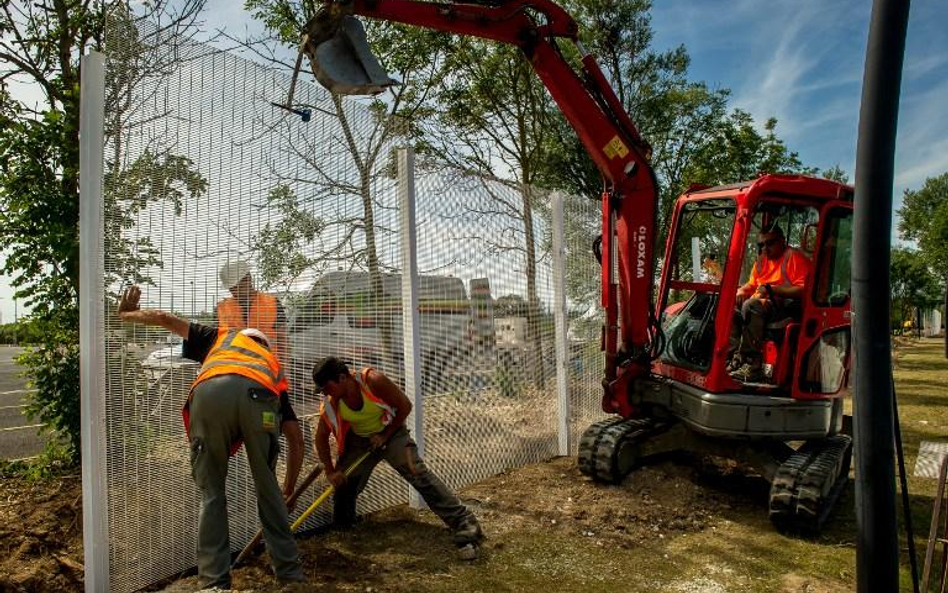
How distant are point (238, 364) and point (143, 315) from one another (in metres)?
0.57

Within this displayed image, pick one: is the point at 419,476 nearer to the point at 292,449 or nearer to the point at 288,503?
the point at 288,503

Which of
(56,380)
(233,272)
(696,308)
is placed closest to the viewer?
(233,272)

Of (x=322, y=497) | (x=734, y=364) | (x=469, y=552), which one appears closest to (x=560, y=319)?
(x=734, y=364)

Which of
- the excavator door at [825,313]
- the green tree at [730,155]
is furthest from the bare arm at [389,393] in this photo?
the green tree at [730,155]

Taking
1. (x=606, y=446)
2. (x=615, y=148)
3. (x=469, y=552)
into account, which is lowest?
(x=469, y=552)

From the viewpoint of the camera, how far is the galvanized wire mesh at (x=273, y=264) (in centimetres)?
376

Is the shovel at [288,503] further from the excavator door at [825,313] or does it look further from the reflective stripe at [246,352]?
the excavator door at [825,313]

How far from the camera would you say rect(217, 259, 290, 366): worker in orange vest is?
421cm

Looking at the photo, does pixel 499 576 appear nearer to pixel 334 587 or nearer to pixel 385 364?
pixel 334 587

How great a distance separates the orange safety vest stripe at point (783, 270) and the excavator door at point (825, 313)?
0.37 feet

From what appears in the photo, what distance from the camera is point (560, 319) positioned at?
705cm

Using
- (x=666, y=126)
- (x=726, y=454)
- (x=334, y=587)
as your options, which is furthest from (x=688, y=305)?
(x=666, y=126)

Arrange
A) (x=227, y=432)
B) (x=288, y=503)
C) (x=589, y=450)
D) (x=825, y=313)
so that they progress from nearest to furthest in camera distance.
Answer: (x=227, y=432) < (x=288, y=503) < (x=825, y=313) < (x=589, y=450)

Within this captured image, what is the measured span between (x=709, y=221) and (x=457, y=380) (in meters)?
3.21
